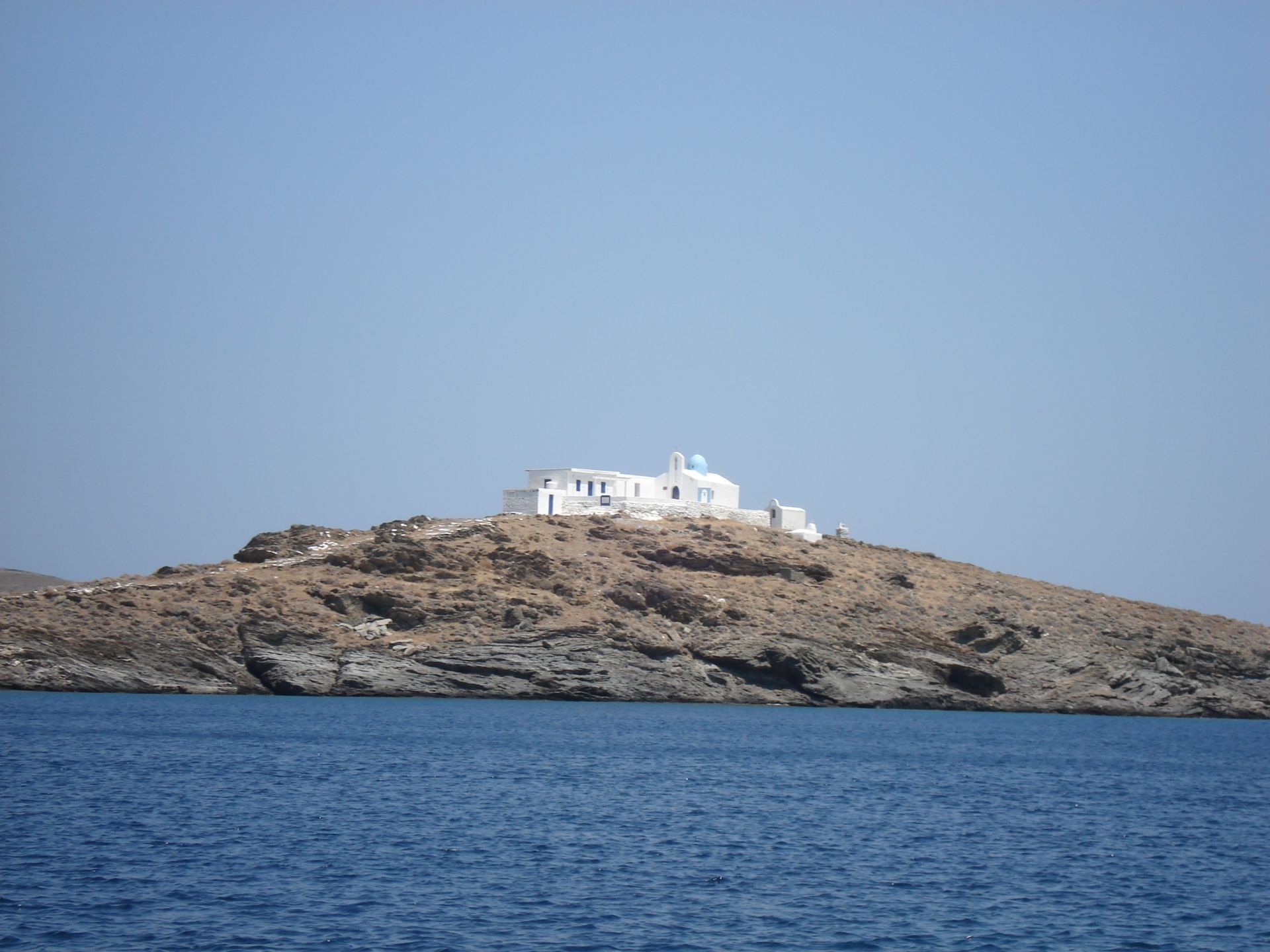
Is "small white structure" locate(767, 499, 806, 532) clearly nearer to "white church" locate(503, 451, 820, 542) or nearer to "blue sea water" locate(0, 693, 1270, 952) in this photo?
"white church" locate(503, 451, 820, 542)

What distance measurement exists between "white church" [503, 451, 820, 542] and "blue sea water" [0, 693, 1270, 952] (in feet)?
133

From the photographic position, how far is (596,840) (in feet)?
113

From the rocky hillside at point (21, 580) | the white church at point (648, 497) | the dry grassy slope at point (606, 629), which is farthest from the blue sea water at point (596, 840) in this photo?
the rocky hillside at point (21, 580)

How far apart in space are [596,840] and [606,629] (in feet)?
153

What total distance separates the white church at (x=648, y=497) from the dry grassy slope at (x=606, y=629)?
425cm

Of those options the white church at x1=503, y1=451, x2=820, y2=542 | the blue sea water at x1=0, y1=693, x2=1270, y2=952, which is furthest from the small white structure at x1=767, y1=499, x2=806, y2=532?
the blue sea water at x1=0, y1=693, x2=1270, y2=952

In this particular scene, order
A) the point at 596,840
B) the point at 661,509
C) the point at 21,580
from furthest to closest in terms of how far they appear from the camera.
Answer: the point at 21,580 < the point at 661,509 < the point at 596,840

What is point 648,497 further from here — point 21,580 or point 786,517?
point 21,580

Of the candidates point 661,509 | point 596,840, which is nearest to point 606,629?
point 661,509

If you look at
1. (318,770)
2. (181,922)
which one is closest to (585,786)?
(318,770)

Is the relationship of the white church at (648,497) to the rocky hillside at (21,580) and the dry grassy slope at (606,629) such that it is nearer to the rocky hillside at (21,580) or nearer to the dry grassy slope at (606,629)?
the dry grassy slope at (606,629)

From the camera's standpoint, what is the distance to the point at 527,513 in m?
102

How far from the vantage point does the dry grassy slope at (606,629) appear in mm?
76062

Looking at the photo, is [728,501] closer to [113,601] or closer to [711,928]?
[113,601]
